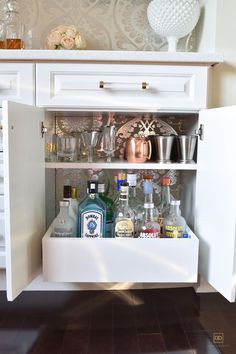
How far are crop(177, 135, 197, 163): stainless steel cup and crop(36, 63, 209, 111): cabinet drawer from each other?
4.3 inches

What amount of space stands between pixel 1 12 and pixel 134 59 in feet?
2.13

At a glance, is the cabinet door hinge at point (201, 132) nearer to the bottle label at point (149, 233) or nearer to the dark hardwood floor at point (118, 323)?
the bottle label at point (149, 233)

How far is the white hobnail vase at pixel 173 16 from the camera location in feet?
4.07

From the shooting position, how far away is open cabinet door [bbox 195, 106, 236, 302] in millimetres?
932

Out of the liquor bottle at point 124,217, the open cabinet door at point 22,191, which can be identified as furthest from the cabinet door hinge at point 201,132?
the open cabinet door at point 22,191

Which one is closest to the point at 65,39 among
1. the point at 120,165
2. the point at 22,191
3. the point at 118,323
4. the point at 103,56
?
the point at 103,56

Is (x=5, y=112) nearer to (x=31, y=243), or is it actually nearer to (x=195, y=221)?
(x=31, y=243)

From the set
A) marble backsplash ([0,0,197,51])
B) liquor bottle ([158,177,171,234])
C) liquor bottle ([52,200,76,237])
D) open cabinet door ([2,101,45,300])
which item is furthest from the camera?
marble backsplash ([0,0,197,51])

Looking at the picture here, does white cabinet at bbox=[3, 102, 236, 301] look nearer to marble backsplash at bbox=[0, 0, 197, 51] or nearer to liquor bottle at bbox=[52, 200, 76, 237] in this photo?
liquor bottle at bbox=[52, 200, 76, 237]

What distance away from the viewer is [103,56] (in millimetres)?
1105

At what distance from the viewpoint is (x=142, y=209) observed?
121cm

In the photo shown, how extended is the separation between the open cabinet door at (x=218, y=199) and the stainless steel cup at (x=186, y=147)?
0.05 m

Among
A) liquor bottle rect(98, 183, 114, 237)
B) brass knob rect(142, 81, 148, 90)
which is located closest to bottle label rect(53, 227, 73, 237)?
liquor bottle rect(98, 183, 114, 237)

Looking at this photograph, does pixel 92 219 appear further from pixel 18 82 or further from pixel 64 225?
pixel 18 82
